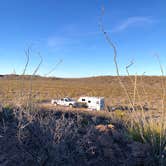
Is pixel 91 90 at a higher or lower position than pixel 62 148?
higher

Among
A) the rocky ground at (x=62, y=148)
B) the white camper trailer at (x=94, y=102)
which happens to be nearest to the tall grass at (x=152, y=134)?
the rocky ground at (x=62, y=148)

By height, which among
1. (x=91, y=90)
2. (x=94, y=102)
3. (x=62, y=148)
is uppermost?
(x=91, y=90)

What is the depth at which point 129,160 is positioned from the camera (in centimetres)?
304

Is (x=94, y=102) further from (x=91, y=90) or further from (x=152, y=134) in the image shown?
(x=91, y=90)

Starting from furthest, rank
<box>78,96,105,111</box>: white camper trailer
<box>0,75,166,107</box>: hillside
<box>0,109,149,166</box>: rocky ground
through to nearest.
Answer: <box>78,96,105,111</box>: white camper trailer
<box>0,75,166,107</box>: hillside
<box>0,109,149,166</box>: rocky ground

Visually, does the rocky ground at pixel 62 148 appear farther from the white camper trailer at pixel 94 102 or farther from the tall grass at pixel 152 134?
the white camper trailer at pixel 94 102

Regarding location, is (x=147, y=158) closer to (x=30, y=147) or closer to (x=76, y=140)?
(x=76, y=140)

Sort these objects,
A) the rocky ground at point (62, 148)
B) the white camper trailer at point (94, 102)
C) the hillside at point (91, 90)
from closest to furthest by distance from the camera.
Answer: the rocky ground at point (62, 148) < the hillside at point (91, 90) < the white camper trailer at point (94, 102)

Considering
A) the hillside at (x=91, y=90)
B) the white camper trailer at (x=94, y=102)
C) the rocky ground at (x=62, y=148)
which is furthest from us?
the white camper trailer at (x=94, y=102)

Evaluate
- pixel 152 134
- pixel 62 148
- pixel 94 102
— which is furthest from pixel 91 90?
pixel 62 148

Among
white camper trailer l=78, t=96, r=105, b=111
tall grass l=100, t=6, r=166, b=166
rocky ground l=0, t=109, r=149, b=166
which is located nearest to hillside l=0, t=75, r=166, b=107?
tall grass l=100, t=6, r=166, b=166

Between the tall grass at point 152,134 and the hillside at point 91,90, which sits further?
the hillside at point 91,90

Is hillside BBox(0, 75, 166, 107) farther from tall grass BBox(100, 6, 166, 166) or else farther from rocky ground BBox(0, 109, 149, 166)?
rocky ground BBox(0, 109, 149, 166)

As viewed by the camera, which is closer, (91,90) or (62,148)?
(62,148)
